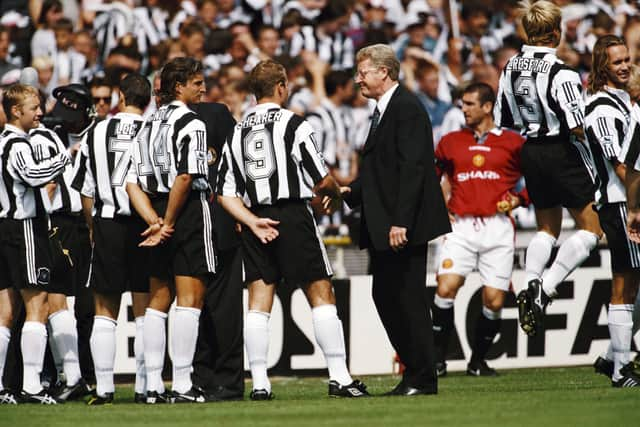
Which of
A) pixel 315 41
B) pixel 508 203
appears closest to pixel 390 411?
pixel 508 203

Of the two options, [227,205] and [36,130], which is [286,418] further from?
[36,130]

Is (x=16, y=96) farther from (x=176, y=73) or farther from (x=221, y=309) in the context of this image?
(x=221, y=309)

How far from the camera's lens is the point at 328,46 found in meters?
18.0

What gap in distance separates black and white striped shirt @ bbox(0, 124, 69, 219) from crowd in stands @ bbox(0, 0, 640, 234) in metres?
4.67

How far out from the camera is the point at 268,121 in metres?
8.90

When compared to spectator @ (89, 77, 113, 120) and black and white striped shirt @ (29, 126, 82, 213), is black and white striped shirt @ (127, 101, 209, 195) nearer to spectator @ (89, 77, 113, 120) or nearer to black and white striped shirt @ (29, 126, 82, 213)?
black and white striped shirt @ (29, 126, 82, 213)

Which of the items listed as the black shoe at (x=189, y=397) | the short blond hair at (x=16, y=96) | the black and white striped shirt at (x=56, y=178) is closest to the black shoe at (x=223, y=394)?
the black shoe at (x=189, y=397)

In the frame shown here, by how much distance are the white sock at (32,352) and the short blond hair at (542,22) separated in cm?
416

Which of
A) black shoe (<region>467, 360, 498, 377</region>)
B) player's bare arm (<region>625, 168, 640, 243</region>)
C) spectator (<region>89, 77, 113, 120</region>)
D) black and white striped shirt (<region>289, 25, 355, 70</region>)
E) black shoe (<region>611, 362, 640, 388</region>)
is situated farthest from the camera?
black and white striped shirt (<region>289, 25, 355, 70</region>)

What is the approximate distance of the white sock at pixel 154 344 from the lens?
29.7 feet

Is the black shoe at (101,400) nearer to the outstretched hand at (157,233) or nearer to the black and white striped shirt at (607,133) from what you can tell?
the outstretched hand at (157,233)

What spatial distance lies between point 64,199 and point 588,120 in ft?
13.4

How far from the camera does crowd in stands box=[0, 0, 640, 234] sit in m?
16.0

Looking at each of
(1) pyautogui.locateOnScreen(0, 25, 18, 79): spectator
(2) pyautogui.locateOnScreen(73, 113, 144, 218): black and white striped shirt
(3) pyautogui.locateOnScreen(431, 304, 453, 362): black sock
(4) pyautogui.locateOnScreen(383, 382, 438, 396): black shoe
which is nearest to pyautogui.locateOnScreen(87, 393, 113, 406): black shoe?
(2) pyautogui.locateOnScreen(73, 113, 144, 218): black and white striped shirt
